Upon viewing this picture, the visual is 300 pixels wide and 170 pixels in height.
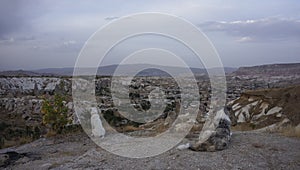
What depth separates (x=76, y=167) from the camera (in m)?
10.9

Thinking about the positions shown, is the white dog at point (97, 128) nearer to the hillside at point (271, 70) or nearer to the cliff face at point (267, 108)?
the cliff face at point (267, 108)

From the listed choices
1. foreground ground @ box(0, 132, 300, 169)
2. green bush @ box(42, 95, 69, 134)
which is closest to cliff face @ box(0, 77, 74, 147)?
green bush @ box(42, 95, 69, 134)

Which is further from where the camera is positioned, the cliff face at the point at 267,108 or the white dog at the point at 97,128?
the cliff face at the point at 267,108

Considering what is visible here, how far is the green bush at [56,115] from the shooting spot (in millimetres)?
16703

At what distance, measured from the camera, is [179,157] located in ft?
36.8

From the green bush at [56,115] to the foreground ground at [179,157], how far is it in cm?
232

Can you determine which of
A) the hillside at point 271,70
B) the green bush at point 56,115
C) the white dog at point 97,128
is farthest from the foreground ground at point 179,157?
the hillside at point 271,70

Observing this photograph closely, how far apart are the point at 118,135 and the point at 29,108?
122 feet

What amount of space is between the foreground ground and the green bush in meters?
2.32

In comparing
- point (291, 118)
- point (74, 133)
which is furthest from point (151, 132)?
point (291, 118)

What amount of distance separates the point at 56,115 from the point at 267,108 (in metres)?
23.3

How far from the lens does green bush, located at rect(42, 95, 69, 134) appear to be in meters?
16.7

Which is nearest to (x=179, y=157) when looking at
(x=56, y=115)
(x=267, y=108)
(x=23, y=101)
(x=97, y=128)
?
(x=97, y=128)

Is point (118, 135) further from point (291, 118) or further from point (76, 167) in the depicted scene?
point (291, 118)
